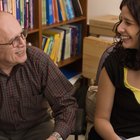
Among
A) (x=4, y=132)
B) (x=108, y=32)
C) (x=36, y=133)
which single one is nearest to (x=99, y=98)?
(x=36, y=133)

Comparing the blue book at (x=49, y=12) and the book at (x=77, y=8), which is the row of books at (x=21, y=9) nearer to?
the blue book at (x=49, y=12)

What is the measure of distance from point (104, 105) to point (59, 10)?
4.58 ft

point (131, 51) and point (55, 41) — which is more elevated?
point (131, 51)

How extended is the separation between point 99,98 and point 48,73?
298 mm

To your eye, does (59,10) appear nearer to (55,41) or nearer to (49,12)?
(49,12)

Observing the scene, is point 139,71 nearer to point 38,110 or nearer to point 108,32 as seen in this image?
point 38,110

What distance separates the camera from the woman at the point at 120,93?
4.78ft

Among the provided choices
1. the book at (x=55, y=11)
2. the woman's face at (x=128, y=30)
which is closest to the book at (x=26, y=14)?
the book at (x=55, y=11)

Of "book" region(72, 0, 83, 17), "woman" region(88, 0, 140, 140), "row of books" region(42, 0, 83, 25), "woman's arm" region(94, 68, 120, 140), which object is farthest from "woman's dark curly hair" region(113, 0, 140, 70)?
"book" region(72, 0, 83, 17)

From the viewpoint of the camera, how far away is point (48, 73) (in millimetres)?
1581

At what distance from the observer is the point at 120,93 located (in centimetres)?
151

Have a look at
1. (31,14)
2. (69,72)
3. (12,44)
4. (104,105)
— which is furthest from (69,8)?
(104,105)

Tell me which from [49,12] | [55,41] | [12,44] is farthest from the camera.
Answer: [55,41]

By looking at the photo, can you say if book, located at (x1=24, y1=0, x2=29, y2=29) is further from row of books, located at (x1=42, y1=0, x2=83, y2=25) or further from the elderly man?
the elderly man
